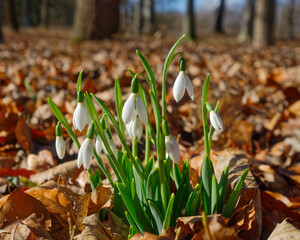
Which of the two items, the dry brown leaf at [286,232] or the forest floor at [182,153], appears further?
the forest floor at [182,153]

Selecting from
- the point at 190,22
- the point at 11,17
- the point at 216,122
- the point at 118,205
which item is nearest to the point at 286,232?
the point at 216,122

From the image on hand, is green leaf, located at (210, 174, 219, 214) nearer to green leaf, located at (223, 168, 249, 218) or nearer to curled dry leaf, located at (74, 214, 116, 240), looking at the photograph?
green leaf, located at (223, 168, 249, 218)

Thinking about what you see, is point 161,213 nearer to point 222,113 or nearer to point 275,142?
point 222,113

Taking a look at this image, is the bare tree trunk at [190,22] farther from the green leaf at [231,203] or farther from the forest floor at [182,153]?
the green leaf at [231,203]

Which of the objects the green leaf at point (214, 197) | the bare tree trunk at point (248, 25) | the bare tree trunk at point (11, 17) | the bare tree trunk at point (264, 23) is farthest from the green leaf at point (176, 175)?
the bare tree trunk at point (11, 17)

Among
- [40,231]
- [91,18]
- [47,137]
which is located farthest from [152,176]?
[91,18]

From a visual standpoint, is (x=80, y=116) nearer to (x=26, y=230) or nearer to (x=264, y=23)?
(x=26, y=230)
